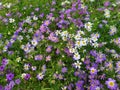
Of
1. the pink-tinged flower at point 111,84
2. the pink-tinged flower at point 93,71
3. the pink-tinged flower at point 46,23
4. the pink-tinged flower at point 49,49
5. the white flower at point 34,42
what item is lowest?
the pink-tinged flower at point 111,84

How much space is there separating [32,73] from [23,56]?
32 cm

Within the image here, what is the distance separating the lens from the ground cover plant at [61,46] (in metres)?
3.54

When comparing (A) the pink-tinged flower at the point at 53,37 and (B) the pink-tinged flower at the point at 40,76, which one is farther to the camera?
(A) the pink-tinged flower at the point at 53,37

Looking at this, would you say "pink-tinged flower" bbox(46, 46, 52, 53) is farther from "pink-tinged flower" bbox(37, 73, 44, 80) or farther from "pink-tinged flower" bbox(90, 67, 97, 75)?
"pink-tinged flower" bbox(90, 67, 97, 75)

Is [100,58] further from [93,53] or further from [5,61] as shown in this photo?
[5,61]

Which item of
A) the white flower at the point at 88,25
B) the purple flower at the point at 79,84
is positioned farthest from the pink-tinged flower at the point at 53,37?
the purple flower at the point at 79,84

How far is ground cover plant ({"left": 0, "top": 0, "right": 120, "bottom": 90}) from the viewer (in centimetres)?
354

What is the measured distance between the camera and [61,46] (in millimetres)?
3816

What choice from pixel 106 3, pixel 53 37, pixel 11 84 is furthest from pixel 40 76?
pixel 106 3

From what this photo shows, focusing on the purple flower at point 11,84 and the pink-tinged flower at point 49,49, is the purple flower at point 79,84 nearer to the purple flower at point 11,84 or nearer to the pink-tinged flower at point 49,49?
the pink-tinged flower at point 49,49

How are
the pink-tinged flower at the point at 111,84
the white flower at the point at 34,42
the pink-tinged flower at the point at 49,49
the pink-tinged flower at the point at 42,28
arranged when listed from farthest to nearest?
the pink-tinged flower at the point at 42,28 < the white flower at the point at 34,42 < the pink-tinged flower at the point at 49,49 < the pink-tinged flower at the point at 111,84

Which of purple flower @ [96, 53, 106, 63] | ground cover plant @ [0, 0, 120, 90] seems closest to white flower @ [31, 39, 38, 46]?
ground cover plant @ [0, 0, 120, 90]

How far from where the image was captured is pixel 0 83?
3719 mm

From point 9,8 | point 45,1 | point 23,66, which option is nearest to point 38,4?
point 45,1
